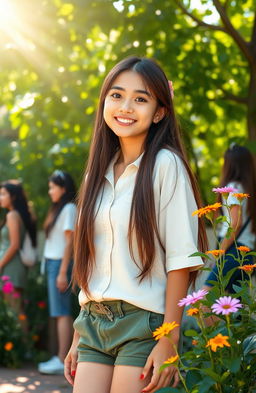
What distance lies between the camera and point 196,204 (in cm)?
290

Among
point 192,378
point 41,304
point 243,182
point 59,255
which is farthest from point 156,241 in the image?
point 41,304

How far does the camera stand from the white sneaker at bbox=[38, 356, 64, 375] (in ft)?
23.1

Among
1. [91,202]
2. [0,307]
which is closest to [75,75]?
[0,307]

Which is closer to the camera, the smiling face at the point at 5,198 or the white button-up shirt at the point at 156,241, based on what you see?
the white button-up shirt at the point at 156,241

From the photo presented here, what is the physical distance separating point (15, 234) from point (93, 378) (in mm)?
4963

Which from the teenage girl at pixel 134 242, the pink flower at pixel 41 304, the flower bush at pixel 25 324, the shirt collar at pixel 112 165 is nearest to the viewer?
the teenage girl at pixel 134 242

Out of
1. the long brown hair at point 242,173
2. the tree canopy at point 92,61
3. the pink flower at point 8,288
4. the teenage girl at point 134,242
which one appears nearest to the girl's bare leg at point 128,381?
the teenage girl at point 134,242

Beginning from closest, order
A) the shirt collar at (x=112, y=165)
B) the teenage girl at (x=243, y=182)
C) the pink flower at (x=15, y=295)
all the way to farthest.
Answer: the shirt collar at (x=112, y=165), the teenage girl at (x=243, y=182), the pink flower at (x=15, y=295)

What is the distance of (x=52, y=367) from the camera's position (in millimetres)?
7074

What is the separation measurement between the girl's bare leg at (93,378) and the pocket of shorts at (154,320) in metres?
0.24

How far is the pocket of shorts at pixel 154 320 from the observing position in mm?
2743

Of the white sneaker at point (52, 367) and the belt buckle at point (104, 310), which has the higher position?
the belt buckle at point (104, 310)

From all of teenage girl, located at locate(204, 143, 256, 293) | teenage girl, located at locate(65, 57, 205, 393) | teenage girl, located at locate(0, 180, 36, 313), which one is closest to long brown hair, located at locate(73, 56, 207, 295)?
teenage girl, located at locate(65, 57, 205, 393)

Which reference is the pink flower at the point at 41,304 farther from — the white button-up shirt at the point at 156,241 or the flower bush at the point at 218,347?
the flower bush at the point at 218,347
